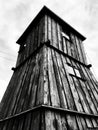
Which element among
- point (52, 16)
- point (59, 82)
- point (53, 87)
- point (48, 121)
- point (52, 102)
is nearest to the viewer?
point (48, 121)

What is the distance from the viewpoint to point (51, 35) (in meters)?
6.30

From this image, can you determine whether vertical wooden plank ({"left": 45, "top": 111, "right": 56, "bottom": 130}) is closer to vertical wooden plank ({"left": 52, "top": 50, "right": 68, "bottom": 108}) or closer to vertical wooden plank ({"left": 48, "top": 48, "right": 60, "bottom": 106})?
vertical wooden plank ({"left": 48, "top": 48, "right": 60, "bottom": 106})

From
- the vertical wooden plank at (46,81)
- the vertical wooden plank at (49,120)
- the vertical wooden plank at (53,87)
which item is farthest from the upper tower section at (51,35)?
the vertical wooden plank at (49,120)

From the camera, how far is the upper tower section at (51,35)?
6.27 meters

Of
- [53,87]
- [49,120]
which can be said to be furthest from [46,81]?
[49,120]

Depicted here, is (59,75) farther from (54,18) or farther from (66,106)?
(54,18)

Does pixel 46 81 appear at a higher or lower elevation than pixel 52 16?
lower

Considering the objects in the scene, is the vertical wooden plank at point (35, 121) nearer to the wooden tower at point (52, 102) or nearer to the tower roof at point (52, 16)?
the wooden tower at point (52, 102)

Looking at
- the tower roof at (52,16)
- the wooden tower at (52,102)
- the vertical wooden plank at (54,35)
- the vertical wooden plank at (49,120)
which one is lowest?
the vertical wooden plank at (49,120)

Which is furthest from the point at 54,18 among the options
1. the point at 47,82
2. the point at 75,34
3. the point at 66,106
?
the point at 66,106

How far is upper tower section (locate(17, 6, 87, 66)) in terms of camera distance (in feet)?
20.6

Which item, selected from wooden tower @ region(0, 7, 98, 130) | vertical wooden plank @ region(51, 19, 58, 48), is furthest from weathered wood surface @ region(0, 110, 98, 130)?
vertical wooden plank @ region(51, 19, 58, 48)

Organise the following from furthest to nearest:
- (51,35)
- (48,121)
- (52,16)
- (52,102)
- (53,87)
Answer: (52,16)
(51,35)
(53,87)
(52,102)
(48,121)

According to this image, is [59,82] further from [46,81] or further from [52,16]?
[52,16]
